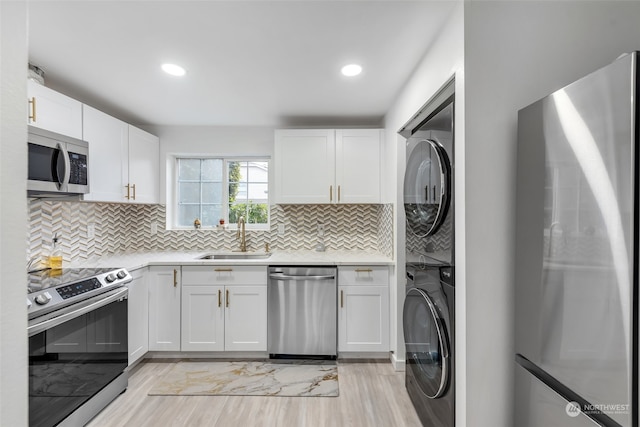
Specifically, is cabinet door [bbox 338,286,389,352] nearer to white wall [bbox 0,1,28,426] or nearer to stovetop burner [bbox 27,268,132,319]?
stovetop burner [bbox 27,268,132,319]

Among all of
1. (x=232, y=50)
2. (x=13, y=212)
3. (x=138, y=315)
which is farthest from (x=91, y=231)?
(x=13, y=212)

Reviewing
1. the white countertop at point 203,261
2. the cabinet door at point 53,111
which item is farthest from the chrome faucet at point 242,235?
the cabinet door at point 53,111

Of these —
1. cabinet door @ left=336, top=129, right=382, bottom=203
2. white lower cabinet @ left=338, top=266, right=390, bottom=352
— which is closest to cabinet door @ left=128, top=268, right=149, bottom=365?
white lower cabinet @ left=338, top=266, right=390, bottom=352

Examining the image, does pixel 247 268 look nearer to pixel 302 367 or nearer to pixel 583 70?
pixel 302 367

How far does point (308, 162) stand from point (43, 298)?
2.32 metres

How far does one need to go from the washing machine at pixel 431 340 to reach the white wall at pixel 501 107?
0.52 ft

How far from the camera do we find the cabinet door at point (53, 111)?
2053 mm

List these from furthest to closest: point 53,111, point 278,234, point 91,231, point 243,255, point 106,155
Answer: point 278,234 → point 243,255 → point 91,231 → point 106,155 → point 53,111

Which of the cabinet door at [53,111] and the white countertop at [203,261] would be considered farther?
the white countertop at [203,261]

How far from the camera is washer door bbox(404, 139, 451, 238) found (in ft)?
5.43

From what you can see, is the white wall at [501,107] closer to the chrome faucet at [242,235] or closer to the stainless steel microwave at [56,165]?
the stainless steel microwave at [56,165]

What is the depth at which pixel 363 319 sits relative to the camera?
300 cm

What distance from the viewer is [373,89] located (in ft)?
8.57

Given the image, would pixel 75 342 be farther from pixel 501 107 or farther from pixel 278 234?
pixel 501 107
